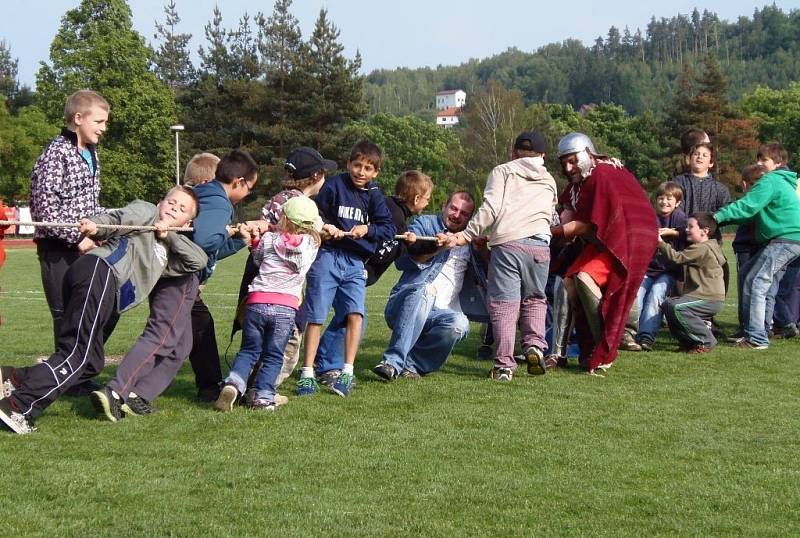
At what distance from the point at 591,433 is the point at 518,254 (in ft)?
8.08

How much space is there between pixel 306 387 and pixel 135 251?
1748 millimetres

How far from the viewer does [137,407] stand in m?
6.64

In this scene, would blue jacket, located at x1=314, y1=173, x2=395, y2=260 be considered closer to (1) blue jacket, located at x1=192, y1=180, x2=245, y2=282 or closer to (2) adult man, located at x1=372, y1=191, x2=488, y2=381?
(2) adult man, located at x1=372, y1=191, x2=488, y2=381

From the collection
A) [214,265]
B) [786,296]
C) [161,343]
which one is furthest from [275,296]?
[786,296]

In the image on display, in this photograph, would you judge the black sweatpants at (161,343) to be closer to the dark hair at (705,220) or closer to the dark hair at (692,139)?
the dark hair at (705,220)

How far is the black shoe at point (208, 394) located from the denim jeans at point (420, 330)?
4.74 ft

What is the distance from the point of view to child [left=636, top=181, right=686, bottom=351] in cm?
1030

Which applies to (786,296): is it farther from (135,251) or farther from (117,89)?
(117,89)

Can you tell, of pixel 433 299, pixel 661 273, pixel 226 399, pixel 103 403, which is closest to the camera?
pixel 103 403

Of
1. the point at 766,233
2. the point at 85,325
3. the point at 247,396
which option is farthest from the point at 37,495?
the point at 766,233

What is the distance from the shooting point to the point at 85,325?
6.29 m

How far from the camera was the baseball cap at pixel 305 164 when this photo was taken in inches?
307

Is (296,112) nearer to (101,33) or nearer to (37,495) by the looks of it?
(101,33)

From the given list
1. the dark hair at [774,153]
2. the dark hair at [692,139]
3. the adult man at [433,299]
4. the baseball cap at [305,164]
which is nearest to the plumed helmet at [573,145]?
the adult man at [433,299]
